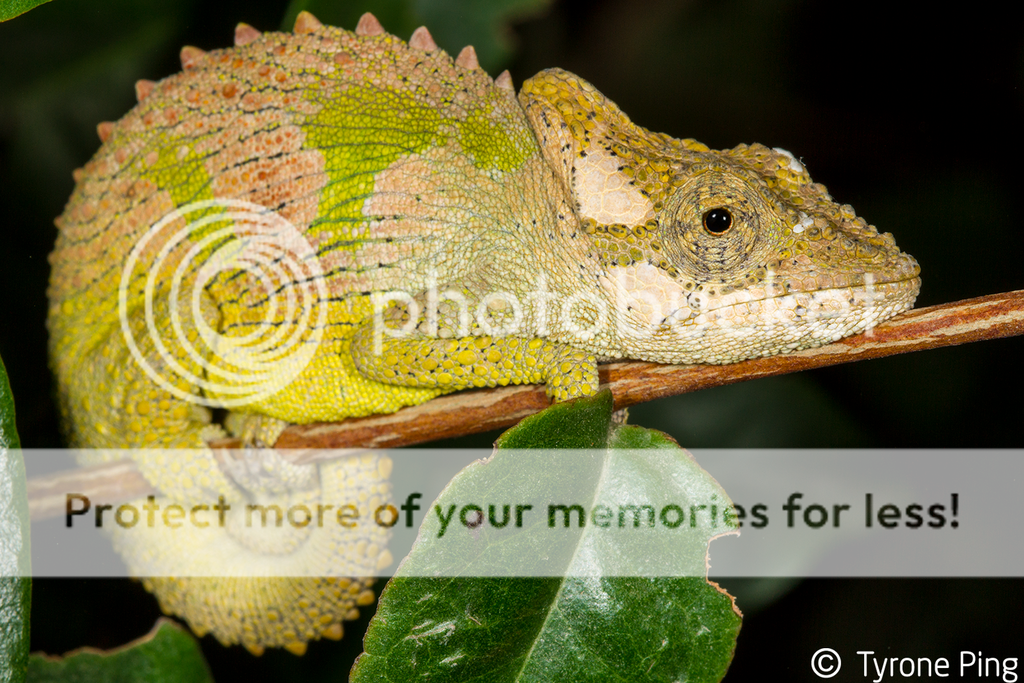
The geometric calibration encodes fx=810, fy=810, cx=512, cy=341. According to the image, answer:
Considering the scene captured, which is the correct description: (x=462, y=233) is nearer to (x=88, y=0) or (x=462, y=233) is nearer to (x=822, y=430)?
(x=822, y=430)

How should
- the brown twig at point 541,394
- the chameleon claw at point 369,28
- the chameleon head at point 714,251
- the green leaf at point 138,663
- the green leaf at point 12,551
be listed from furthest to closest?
the chameleon claw at point 369,28
the green leaf at point 138,663
the chameleon head at point 714,251
the brown twig at point 541,394
the green leaf at point 12,551

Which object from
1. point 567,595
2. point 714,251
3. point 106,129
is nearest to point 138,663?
point 567,595

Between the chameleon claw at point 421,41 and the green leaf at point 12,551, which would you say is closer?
the green leaf at point 12,551

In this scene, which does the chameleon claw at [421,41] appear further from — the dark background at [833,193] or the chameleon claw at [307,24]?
the dark background at [833,193]

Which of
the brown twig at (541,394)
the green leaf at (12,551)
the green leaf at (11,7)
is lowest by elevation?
the green leaf at (12,551)

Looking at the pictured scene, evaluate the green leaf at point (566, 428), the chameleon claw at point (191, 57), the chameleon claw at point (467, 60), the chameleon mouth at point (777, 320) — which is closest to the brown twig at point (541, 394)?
the chameleon mouth at point (777, 320)

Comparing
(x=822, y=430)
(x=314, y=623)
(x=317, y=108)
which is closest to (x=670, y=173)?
(x=317, y=108)

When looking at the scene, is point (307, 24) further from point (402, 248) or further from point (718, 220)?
point (718, 220)
